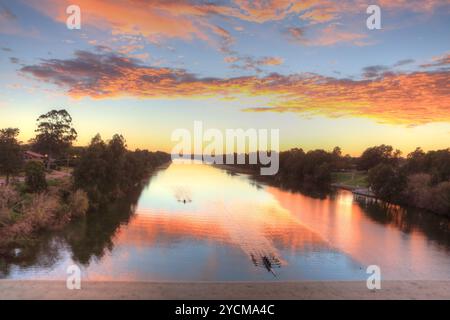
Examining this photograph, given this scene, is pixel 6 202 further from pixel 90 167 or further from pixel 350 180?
pixel 350 180

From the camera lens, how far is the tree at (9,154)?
40.4 metres

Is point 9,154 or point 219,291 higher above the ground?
point 9,154

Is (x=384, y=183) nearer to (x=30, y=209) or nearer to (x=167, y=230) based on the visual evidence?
(x=167, y=230)

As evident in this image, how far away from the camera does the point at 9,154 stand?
4078cm

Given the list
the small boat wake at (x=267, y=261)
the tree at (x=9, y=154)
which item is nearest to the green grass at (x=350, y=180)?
the small boat wake at (x=267, y=261)

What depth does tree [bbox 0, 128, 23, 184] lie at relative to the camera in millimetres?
40406

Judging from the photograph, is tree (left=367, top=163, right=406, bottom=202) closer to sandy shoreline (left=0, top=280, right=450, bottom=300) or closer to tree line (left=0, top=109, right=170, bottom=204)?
tree line (left=0, top=109, right=170, bottom=204)

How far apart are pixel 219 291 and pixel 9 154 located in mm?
33953

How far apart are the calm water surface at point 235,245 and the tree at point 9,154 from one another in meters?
10.3

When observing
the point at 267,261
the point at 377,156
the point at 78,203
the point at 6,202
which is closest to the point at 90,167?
the point at 78,203

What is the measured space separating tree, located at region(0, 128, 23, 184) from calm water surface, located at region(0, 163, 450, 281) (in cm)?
1031

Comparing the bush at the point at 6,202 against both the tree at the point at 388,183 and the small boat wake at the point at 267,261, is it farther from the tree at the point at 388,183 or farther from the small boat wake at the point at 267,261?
the tree at the point at 388,183

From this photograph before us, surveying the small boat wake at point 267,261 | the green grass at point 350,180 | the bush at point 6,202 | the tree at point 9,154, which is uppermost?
the tree at point 9,154

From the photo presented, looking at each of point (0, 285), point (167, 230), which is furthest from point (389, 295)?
point (167, 230)
